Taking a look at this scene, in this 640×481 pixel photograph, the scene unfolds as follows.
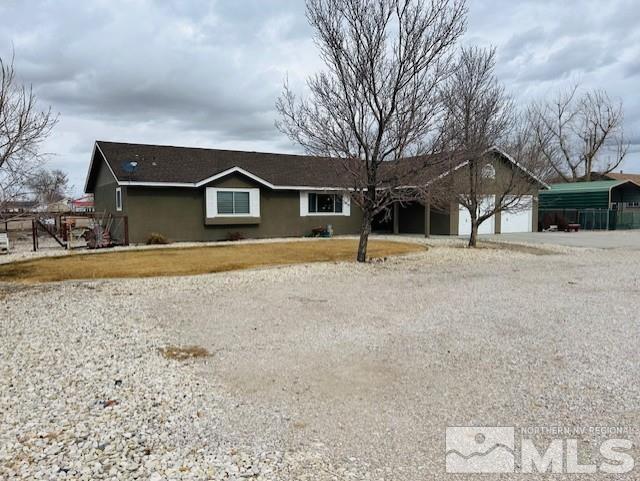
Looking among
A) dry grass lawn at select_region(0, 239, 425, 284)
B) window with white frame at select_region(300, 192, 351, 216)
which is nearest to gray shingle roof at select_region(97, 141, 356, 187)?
window with white frame at select_region(300, 192, 351, 216)

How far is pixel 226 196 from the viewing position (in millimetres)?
19750

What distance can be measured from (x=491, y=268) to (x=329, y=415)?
30.4 ft

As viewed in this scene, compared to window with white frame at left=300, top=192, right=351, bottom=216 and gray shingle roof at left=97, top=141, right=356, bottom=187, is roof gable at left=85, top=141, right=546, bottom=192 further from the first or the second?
window with white frame at left=300, top=192, right=351, bottom=216

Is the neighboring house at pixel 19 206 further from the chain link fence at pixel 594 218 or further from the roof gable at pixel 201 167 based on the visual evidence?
the chain link fence at pixel 594 218

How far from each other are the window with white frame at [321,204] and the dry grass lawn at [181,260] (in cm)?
414

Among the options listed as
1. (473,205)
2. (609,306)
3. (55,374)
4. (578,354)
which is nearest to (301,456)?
(55,374)

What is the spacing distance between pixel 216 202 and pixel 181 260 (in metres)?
6.61

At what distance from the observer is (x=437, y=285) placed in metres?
9.24

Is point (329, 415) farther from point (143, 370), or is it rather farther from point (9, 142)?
point (9, 142)

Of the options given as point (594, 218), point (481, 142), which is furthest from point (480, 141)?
point (594, 218)

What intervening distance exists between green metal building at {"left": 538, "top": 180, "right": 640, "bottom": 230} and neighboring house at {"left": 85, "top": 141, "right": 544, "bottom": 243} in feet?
22.2

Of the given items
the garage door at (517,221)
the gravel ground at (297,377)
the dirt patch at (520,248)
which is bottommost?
the gravel ground at (297,377)

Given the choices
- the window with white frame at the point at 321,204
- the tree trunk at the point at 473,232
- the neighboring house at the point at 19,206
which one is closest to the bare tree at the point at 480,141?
the tree trunk at the point at 473,232

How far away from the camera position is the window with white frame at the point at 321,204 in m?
22.1
